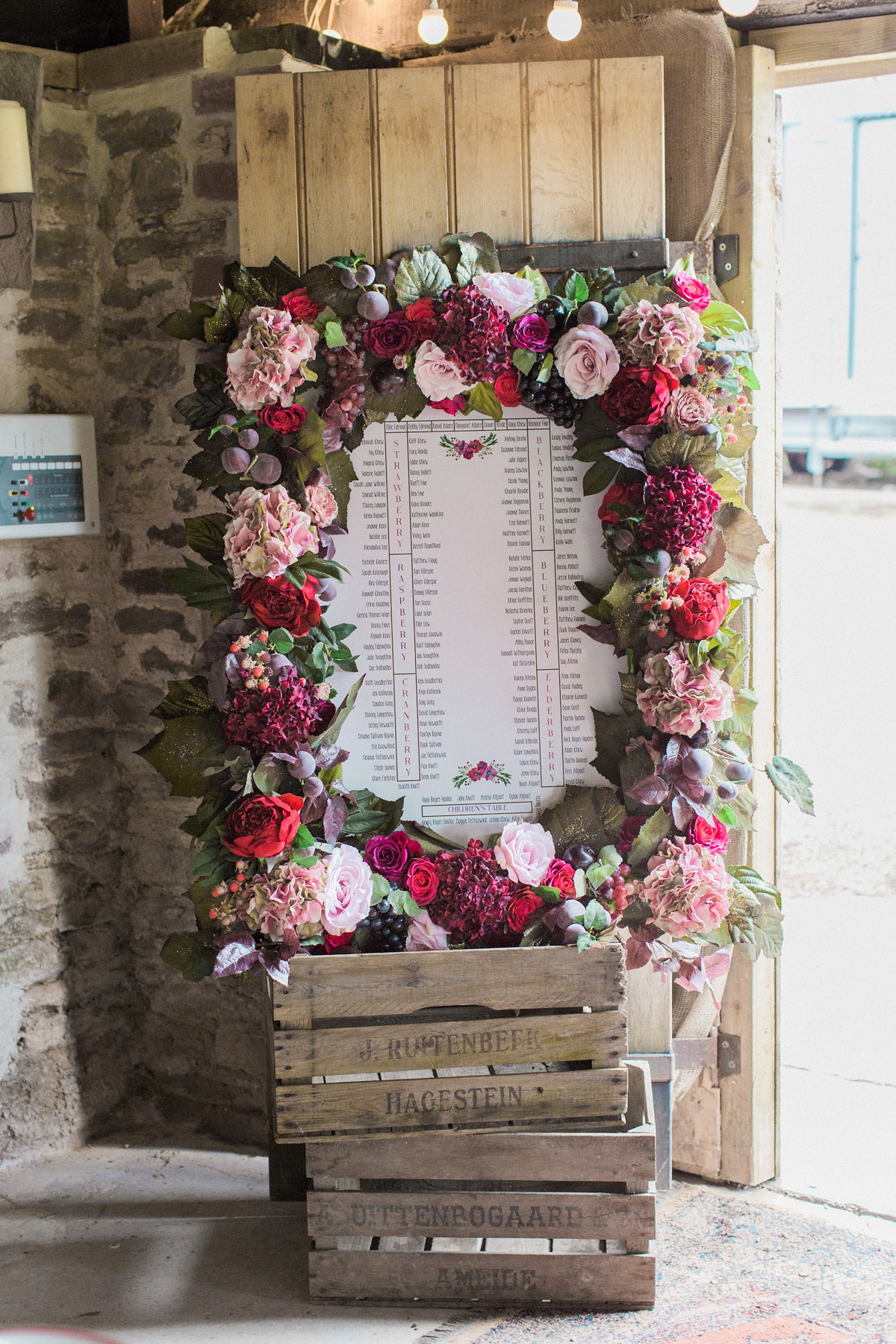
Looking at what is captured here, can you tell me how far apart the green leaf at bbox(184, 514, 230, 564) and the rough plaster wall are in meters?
0.54

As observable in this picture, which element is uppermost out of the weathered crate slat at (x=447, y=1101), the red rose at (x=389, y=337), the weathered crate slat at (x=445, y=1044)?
the red rose at (x=389, y=337)

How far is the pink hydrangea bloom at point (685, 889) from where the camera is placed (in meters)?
2.08

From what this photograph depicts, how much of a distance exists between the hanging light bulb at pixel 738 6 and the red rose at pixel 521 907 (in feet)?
5.34

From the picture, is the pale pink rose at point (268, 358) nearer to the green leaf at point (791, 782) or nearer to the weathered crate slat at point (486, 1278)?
the green leaf at point (791, 782)

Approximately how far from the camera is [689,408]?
203cm

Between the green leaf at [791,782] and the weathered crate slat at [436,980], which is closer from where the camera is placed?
the weathered crate slat at [436,980]

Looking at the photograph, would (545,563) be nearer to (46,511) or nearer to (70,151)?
(46,511)

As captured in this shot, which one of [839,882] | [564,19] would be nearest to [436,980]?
[564,19]

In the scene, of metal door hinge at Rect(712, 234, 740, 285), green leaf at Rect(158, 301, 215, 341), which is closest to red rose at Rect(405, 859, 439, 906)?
green leaf at Rect(158, 301, 215, 341)

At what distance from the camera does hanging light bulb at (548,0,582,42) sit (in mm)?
2150

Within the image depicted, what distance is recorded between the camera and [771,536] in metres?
2.51

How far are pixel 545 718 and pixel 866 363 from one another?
9042 millimetres

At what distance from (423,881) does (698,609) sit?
679 millimetres

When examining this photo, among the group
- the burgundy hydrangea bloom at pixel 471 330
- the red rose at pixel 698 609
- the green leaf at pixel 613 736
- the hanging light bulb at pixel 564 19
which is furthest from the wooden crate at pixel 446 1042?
the hanging light bulb at pixel 564 19
